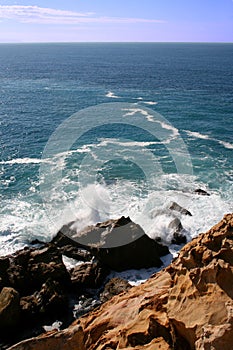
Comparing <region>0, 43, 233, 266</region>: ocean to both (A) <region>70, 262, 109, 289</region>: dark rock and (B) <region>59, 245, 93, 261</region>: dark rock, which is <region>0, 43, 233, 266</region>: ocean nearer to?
(B) <region>59, 245, 93, 261</region>: dark rock

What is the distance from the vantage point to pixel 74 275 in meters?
28.1

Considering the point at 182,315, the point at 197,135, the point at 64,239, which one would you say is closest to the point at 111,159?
the point at 197,135

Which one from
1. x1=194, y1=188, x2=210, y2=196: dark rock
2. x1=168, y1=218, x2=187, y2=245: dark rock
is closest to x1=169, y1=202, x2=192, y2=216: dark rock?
x1=168, y1=218, x2=187, y2=245: dark rock

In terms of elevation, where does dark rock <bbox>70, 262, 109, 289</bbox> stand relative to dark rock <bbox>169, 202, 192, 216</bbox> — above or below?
below

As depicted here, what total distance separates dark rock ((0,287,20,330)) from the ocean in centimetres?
975

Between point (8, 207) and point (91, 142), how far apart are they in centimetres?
2342

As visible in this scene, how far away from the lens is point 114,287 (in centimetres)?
2659

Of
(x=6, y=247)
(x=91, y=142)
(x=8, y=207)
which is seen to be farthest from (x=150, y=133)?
(x=6, y=247)

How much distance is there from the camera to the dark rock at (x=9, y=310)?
22438mm

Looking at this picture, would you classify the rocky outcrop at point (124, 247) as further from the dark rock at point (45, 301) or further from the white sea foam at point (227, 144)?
the white sea foam at point (227, 144)

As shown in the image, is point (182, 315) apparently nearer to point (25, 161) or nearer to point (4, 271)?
point (4, 271)

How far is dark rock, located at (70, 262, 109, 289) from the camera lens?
1078 inches

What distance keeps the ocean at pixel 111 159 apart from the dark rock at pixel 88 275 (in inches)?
265

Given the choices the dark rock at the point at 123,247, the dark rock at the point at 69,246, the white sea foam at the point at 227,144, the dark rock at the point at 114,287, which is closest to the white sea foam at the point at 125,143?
the white sea foam at the point at 227,144
